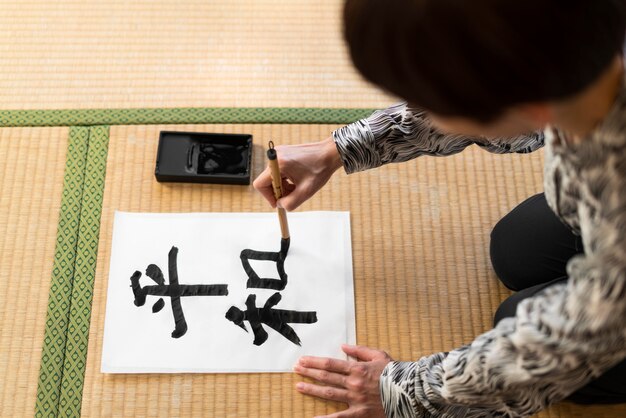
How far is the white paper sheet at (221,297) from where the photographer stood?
97 cm

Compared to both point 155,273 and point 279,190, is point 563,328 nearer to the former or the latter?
point 279,190

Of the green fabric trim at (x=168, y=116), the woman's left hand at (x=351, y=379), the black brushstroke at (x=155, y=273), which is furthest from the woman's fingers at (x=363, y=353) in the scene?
the green fabric trim at (x=168, y=116)

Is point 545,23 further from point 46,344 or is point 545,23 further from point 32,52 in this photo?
point 32,52

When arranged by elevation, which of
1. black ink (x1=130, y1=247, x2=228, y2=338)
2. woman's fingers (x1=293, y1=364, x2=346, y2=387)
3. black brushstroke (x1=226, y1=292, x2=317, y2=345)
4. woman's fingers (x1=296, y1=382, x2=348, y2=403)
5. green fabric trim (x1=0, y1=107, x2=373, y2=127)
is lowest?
woman's fingers (x1=296, y1=382, x2=348, y2=403)

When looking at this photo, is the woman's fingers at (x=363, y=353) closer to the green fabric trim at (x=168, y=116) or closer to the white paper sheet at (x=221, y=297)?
the white paper sheet at (x=221, y=297)

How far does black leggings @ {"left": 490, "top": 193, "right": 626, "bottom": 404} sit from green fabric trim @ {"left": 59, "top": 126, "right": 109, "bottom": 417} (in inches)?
27.0

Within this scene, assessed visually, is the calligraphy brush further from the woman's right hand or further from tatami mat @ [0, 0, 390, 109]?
tatami mat @ [0, 0, 390, 109]

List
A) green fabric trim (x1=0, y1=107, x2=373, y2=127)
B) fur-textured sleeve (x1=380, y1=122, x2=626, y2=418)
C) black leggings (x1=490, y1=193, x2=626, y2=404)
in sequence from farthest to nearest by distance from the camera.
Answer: green fabric trim (x1=0, y1=107, x2=373, y2=127)
black leggings (x1=490, y1=193, x2=626, y2=404)
fur-textured sleeve (x1=380, y1=122, x2=626, y2=418)

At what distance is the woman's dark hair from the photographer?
0.45 m

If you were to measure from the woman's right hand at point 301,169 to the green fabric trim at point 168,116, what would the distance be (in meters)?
0.23

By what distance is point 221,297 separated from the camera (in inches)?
39.6

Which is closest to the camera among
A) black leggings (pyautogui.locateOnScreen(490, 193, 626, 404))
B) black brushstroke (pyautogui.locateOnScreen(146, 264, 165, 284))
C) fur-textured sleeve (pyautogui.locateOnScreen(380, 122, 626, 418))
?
fur-textured sleeve (pyautogui.locateOnScreen(380, 122, 626, 418))

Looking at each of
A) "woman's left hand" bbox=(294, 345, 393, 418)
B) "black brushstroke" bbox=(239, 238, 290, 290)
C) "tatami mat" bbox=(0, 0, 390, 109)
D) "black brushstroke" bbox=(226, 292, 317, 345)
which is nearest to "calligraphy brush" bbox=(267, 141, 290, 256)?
"black brushstroke" bbox=(239, 238, 290, 290)

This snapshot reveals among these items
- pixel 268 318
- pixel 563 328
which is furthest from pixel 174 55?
pixel 563 328
